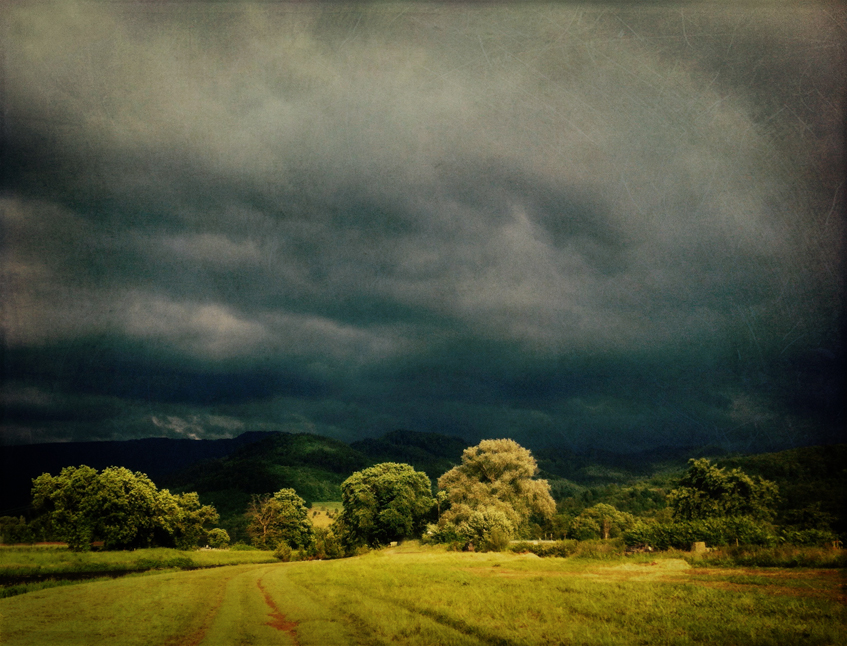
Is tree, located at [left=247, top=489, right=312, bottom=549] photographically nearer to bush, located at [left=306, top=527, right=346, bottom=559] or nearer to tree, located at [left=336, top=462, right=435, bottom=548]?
bush, located at [left=306, top=527, right=346, bottom=559]

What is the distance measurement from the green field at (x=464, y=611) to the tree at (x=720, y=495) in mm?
41023

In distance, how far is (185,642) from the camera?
606 inches

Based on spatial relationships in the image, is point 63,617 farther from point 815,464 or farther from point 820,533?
point 815,464

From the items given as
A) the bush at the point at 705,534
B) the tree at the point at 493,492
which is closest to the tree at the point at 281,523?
the tree at the point at 493,492

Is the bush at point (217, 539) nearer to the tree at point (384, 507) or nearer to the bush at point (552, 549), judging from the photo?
the tree at point (384, 507)

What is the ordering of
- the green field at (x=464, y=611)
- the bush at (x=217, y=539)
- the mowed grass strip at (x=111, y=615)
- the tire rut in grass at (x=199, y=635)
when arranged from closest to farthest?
1. the green field at (x=464, y=611)
2. the tire rut in grass at (x=199, y=635)
3. the mowed grass strip at (x=111, y=615)
4. the bush at (x=217, y=539)

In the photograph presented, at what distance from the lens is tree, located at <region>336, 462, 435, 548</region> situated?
7462 centimetres

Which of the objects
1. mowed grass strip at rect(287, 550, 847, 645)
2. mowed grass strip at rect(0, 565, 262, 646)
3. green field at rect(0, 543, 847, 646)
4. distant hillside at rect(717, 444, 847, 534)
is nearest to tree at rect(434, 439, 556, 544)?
green field at rect(0, 543, 847, 646)

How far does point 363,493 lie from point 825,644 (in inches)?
2824

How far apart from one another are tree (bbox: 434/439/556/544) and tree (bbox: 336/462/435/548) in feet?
33.1

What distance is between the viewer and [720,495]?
62875mm

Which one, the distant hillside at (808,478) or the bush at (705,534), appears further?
the distant hillside at (808,478)

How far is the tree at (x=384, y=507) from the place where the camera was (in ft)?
245

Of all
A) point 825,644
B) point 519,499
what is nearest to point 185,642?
point 825,644
